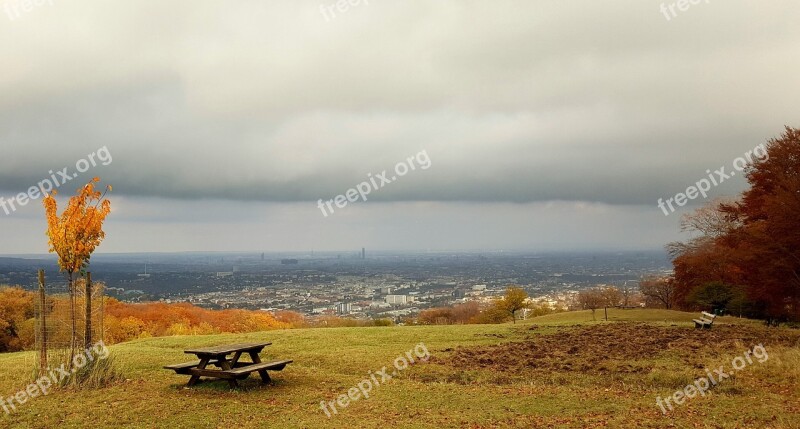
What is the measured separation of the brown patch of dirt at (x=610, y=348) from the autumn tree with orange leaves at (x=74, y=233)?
1122cm

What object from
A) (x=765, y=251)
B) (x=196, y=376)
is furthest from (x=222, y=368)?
(x=765, y=251)

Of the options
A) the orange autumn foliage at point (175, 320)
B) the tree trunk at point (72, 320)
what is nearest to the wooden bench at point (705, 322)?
the tree trunk at point (72, 320)

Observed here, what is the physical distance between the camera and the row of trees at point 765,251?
21156mm

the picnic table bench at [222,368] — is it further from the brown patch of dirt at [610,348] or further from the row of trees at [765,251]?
the row of trees at [765,251]

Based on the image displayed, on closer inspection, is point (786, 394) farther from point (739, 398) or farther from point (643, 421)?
point (643, 421)

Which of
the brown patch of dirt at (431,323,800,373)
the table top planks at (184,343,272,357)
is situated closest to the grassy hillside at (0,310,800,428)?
the brown patch of dirt at (431,323,800,373)

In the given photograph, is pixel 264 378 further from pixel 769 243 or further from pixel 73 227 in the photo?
pixel 769 243

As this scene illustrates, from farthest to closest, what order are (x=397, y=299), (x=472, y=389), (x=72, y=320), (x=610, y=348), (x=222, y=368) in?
(x=397, y=299), (x=610, y=348), (x=72, y=320), (x=222, y=368), (x=472, y=389)

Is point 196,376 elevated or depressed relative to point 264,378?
elevated

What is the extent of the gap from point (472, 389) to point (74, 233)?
1152 centimetres

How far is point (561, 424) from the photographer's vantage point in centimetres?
1018

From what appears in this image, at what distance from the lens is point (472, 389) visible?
44.6ft

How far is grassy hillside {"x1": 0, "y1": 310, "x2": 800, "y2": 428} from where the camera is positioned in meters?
10.6

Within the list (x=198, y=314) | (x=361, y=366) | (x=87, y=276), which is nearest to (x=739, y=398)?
(x=361, y=366)
